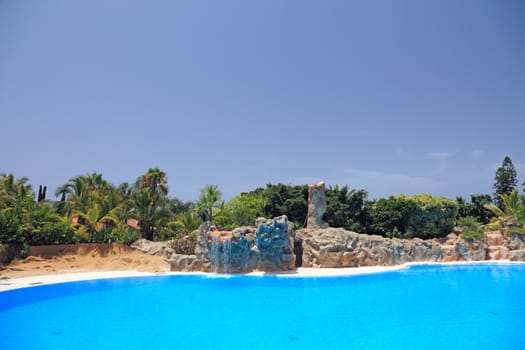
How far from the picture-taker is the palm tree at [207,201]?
81.6ft

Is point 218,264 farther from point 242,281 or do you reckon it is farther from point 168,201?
point 168,201

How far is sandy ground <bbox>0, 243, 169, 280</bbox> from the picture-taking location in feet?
54.7

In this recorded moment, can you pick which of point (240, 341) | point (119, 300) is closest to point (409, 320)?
point (240, 341)

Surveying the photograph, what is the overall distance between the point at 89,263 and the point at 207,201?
29.0ft

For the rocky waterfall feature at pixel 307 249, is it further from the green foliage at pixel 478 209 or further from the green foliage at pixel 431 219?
the green foliage at pixel 478 209

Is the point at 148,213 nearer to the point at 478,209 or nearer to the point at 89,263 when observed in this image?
the point at 89,263

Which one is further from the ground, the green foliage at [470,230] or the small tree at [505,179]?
the small tree at [505,179]

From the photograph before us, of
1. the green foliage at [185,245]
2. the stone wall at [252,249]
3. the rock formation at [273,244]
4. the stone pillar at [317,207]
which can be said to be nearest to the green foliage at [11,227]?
the green foliage at [185,245]

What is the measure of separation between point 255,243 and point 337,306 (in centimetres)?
736

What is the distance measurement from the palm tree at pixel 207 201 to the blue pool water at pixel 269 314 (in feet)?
30.4

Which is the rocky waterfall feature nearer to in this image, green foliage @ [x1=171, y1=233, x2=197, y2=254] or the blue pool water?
green foliage @ [x1=171, y1=233, x2=197, y2=254]

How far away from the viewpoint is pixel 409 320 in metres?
9.30

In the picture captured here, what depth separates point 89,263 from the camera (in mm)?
18531

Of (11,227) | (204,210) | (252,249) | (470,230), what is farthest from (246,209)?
(470,230)
